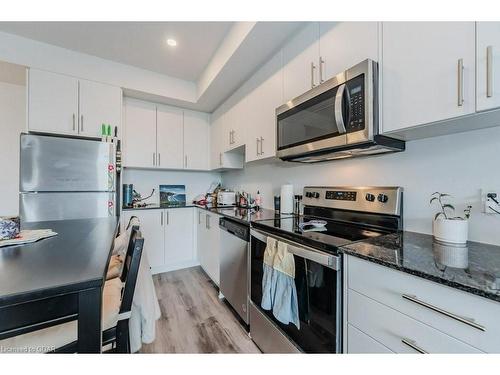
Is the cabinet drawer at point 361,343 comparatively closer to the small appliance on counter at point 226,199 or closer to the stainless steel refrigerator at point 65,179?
the small appliance on counter at point 226,199

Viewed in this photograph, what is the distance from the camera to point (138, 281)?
104 centimetres

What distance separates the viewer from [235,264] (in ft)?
5.99

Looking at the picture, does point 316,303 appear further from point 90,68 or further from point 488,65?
point 90,68

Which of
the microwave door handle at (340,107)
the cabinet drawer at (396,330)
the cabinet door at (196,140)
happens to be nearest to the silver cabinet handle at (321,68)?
the microwave door handle at (340,107)

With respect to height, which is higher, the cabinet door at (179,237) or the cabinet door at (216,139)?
the cabinet door at (216,139)

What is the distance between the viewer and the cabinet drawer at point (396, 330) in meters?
0.65


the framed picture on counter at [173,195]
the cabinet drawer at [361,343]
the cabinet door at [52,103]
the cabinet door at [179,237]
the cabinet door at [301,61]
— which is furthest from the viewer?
the framed picture on counter at [173,195]

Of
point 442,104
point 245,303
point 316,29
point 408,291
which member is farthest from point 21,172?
point 442,104

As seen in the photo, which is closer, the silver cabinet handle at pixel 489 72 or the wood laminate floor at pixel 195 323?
the silver cabinet handle at pixel 489 72

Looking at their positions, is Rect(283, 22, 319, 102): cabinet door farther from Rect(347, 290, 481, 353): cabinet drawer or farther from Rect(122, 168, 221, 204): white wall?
Rect(122, 168, 221, 204): white wall

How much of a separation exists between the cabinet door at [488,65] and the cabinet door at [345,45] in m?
0.40

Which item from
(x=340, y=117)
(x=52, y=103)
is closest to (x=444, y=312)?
(x=340, y=117)

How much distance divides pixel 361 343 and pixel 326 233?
52 cm

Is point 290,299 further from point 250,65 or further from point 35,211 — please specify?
point 35,211
